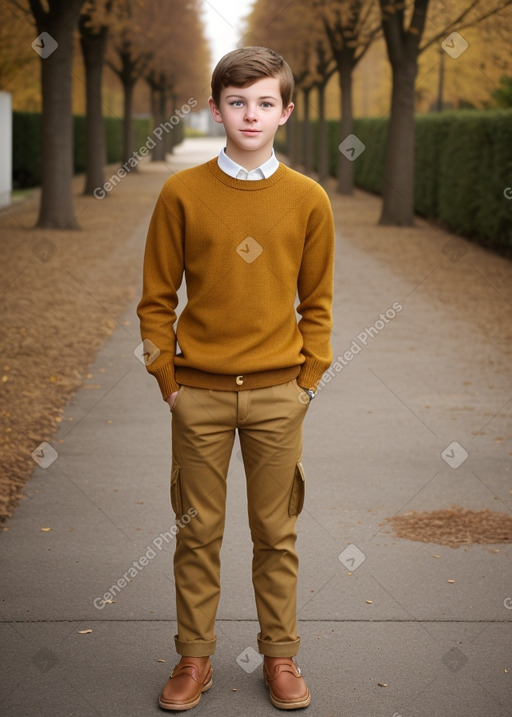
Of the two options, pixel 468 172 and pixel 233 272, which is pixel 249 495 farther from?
pixel 468 172

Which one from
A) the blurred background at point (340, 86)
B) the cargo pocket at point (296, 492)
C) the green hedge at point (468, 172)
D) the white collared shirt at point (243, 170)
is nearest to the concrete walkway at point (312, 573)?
the cargo pocket at point (296, 492)

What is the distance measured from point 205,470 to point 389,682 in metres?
0.98

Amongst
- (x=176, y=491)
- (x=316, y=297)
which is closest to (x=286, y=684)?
(x=176, y=491)

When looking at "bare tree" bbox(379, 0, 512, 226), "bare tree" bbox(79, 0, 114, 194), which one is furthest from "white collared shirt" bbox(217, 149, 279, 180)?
"bare tree" bbox(79, 0, 114, 194)

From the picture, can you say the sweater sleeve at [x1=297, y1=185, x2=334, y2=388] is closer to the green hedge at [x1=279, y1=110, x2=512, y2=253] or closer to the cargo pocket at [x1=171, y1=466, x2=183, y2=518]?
the cargo pocket at [x1=171, y1=466, x2=183, y2=518]

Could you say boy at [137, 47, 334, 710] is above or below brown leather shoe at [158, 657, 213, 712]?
above

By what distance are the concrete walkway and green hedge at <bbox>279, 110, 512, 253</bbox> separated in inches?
321

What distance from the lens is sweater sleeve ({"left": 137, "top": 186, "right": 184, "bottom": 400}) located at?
3.15 meters

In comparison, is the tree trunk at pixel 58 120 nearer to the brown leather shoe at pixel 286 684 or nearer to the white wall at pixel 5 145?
the white wall at pixel 5 145

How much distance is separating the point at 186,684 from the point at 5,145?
87.6 feet

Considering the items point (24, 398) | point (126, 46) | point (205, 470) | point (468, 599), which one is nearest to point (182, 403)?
point (205, 470)

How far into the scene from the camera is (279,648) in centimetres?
329

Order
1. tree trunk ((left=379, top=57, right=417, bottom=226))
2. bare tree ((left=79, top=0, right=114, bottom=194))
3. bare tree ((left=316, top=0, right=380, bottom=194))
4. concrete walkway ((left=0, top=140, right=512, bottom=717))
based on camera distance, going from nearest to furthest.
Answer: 1. concrete walkway ((left=0, top=140, right=512, bottom=717))
2. tree trunk ((left=379, top=57, right=417, bottom=226))
3. bare tree ((left=316, top=0, right=380, bottom=194))
4. bare tree ((left=79, top=0, right=114, bottom=194))

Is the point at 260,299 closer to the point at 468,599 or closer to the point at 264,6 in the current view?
the point at 468,599
